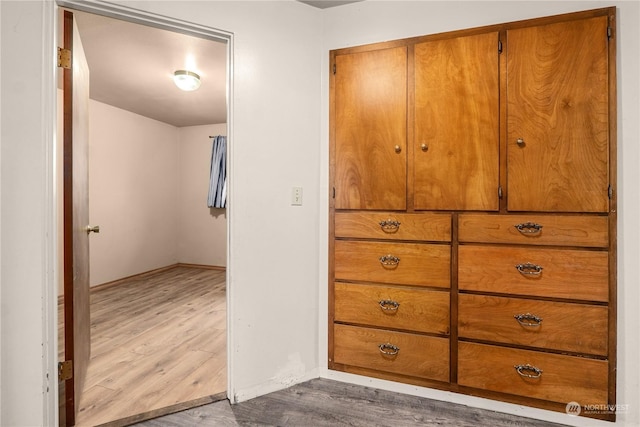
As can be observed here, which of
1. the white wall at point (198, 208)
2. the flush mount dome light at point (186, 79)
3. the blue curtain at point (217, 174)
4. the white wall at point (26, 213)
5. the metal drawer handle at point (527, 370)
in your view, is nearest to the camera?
the white wall at point (26, 213)

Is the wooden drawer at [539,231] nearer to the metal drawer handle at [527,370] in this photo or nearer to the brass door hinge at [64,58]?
the metal drawer handle at [527,370]

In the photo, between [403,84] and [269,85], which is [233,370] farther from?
[403,84]

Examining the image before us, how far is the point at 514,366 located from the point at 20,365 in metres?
2.29

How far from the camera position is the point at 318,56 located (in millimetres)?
1966

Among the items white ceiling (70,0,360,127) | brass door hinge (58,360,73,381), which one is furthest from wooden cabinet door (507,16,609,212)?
brass door hinge (58,360,73,381)

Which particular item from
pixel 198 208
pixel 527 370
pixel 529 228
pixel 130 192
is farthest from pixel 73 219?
pixel 198 208

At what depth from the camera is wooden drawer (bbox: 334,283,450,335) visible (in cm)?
176

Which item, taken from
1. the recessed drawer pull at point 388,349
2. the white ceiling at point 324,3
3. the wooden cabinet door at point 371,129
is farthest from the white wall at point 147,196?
the recessed drawer pull at point 388,349

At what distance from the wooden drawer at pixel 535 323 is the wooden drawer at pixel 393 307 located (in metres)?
0.11

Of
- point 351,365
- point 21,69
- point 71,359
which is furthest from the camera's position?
point 351,365

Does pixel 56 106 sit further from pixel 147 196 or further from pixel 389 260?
pixel 147 196

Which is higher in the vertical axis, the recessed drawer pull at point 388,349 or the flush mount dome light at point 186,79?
the flush mount dome light at point 186,79

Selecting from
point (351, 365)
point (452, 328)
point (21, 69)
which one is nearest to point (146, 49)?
point (21, 69)

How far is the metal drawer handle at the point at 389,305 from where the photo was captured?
71.9 inches
